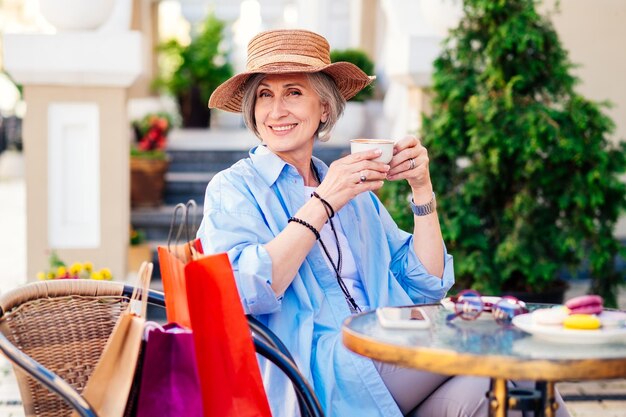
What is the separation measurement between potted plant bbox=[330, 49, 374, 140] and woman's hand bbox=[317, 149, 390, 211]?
652 centimetres

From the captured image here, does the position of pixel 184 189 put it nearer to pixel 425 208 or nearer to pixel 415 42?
pixel 415 42

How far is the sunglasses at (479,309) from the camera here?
212 cm

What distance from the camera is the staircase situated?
6.53 metres

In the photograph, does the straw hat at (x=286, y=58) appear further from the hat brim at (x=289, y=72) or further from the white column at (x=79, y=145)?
the white column at (x=79, y=145)

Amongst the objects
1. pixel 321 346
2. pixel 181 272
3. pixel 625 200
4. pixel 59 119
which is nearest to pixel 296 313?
pixel 321 346

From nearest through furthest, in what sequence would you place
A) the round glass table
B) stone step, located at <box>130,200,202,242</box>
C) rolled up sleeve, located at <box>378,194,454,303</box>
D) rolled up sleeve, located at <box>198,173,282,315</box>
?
the round glass table, rolled up sleeve, located at <box>198,173,282,315</box>, rolled up sleeve, located at <box>378,194,454,303</box>, stone step, located at <box>130,200,202,242</box>

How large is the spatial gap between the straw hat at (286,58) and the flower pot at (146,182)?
4070mm

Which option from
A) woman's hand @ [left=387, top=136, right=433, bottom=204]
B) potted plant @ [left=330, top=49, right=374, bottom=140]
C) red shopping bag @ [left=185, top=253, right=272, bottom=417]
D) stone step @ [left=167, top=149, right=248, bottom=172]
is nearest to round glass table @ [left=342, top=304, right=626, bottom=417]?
red shopping bag @ [left=185, top=253, right=272, bottom=417]

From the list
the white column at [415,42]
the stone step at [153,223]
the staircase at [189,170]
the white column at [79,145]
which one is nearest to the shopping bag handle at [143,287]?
the white column at [79,145]

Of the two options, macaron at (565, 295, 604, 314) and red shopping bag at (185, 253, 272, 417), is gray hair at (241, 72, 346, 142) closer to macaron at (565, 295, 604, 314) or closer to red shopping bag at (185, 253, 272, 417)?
red shopping bag at (185, 253, 272, 417)

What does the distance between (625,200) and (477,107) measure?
0.81 meters

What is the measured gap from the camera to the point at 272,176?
2543 millimetres

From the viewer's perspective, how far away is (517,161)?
14.7 ft

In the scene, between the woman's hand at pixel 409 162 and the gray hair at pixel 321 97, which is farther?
the gray hair at pixel 321 97
